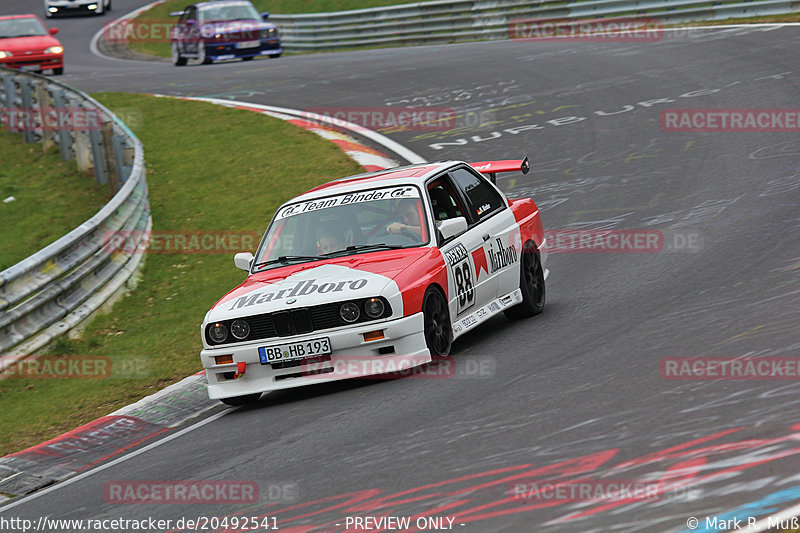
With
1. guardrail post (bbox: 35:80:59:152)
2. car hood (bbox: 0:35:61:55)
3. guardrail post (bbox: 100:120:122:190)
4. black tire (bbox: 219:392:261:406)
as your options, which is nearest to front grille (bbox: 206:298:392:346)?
black tire (bbox: 219:392:261:406)

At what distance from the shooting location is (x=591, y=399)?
6.86 metres

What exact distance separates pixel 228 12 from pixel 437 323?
2515 cm

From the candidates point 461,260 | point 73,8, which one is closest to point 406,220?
point 461,260

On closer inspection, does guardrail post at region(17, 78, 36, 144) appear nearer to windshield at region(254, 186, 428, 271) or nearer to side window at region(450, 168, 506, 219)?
windshield at region(254, 186, 428, 271)

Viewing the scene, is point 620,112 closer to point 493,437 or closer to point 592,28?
point 592,28

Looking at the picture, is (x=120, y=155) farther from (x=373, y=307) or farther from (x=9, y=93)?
(x=373, y=307)

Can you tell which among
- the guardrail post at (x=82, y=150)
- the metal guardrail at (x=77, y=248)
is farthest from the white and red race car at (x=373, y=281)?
the guardrail post at (x=82, y=150)

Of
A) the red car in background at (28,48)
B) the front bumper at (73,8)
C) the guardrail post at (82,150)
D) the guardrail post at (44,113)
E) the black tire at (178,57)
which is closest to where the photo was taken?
the guardrail post at (82,150)

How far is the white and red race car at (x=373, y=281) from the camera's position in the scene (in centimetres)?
822

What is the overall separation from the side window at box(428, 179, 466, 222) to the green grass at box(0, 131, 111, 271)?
702cm

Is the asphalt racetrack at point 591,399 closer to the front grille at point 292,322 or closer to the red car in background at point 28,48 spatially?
the front grille at point 292,322

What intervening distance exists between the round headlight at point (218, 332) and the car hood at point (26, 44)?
24.5 metres

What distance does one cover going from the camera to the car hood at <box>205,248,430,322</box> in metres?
8.25

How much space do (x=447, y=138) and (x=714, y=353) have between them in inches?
432
